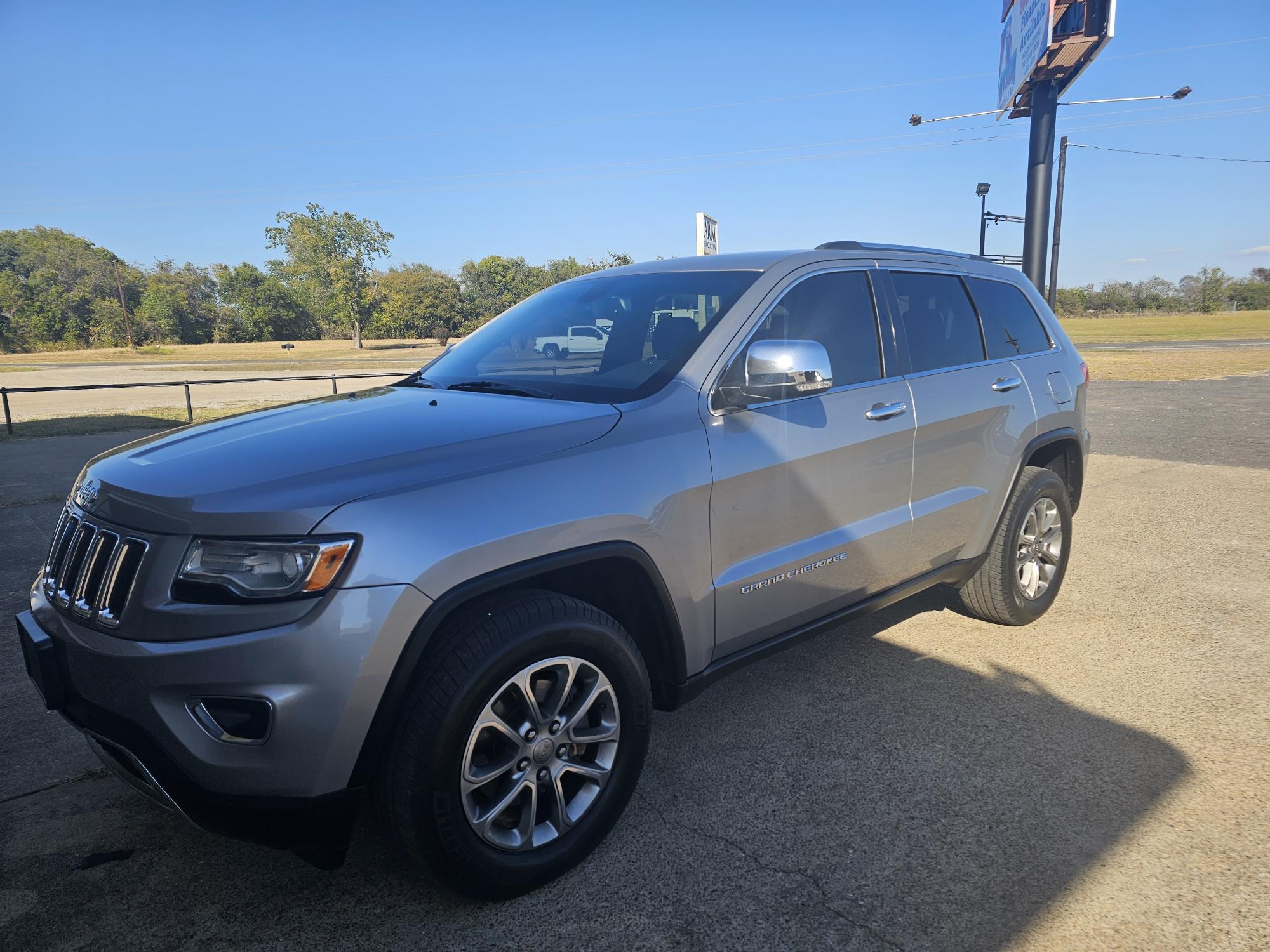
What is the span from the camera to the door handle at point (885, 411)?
3.30 m

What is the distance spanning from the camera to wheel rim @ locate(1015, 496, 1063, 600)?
4.32 metres

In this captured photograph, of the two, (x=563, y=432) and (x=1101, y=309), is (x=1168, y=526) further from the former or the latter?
(x=1101, y=309)

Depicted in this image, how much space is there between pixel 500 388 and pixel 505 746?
4.51 feet

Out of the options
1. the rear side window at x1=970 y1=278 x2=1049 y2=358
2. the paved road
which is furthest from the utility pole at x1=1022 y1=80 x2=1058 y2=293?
the paved road

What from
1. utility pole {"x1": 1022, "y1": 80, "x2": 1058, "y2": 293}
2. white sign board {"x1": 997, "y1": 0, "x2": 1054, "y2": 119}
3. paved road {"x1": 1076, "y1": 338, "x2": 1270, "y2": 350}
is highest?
white sign board {"x1": 997, "y1": 0, "x2": 1054, "y2": 119}

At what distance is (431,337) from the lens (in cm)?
8006

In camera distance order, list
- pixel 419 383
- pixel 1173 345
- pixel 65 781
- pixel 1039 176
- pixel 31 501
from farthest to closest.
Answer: pixel 1173 345 < pixel 1039 176 < pixel 31 501 < pixel 419 383 < pixel 65 781

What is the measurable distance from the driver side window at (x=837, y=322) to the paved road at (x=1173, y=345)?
35173 millimetres

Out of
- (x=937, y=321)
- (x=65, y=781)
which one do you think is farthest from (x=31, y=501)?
(x=937, y=321)

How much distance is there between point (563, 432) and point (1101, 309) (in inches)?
4309

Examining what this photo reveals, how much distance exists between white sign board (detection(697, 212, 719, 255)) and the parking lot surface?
21.7 ft

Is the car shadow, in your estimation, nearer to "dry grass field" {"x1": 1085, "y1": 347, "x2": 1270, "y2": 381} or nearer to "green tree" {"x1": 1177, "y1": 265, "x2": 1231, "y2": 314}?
"dry grass field" {"x1": 1085, "y1": 347, "x2": 1270, "y2": 381}

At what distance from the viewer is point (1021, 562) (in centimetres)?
435

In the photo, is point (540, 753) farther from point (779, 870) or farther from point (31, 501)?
point (31, 501)
